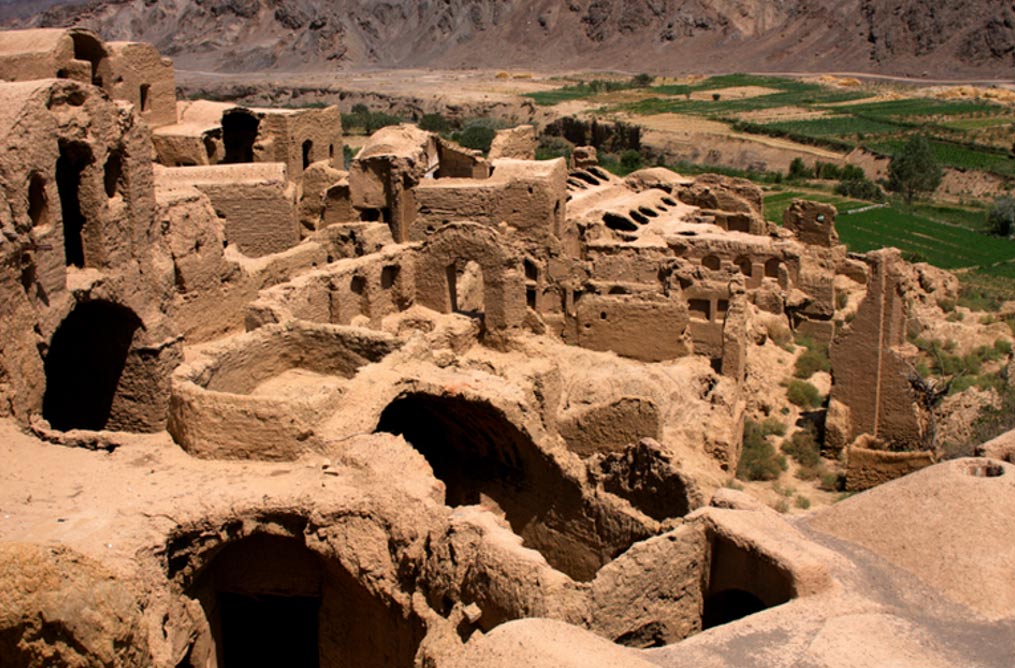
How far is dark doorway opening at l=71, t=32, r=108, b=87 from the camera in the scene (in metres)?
23.4

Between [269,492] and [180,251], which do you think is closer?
[269,492]

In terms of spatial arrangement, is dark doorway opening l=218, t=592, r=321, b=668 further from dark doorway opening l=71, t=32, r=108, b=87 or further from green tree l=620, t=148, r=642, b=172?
green tree l=620, t=148, r=642, b=172

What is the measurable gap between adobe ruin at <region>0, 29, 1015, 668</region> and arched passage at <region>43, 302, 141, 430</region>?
4 cm

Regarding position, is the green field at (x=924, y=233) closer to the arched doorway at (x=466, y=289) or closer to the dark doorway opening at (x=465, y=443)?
the arched doorway at (x=466, y=289)

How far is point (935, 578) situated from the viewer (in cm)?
984

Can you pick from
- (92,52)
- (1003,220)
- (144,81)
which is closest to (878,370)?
(92,52)

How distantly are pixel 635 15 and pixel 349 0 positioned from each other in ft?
118

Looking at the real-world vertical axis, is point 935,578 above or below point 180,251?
below

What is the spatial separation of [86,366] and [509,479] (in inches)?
294

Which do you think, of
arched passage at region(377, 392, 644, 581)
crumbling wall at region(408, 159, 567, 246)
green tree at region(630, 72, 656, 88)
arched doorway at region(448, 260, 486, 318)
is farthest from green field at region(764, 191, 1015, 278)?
green tree at region(630, 72, 656, 88)

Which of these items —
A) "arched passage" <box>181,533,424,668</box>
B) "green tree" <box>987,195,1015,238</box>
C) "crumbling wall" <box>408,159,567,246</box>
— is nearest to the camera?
"arched passage" <box>181,533,424,668</box>

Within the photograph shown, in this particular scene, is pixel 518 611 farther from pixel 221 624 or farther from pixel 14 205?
pixel 14 205

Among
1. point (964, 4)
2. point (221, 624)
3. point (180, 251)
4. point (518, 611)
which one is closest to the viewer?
point (518, 611)

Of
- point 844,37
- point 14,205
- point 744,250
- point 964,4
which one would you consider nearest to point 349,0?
point 844,37
